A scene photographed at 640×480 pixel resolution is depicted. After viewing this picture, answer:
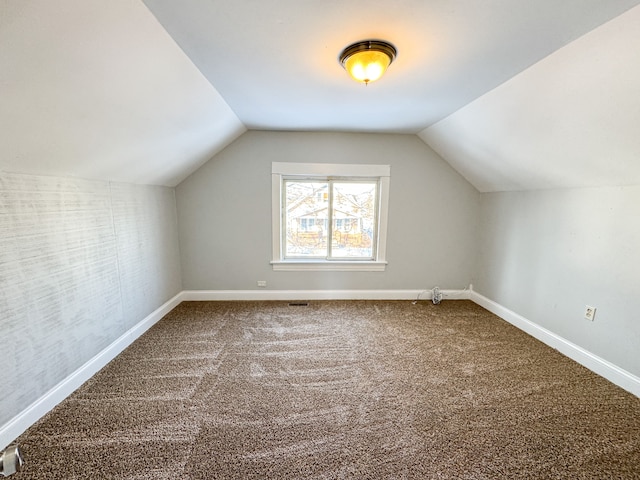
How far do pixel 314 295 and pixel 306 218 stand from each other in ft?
3.50

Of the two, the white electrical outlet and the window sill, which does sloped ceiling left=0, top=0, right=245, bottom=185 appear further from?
the white electrical outlet

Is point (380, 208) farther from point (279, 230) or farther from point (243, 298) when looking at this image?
point (243, 298)

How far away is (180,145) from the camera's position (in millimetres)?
2695

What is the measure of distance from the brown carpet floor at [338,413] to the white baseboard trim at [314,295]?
878mm

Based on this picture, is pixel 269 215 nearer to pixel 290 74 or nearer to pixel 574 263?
pixel 290 74

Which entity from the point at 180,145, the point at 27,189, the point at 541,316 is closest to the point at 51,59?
the point at 27,189

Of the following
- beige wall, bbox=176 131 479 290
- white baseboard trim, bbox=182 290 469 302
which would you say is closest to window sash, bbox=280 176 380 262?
beige wall, bbox=176 131 479 290

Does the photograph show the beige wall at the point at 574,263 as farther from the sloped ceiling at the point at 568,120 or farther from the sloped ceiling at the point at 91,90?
the sloped ceiling at the point at 91,90

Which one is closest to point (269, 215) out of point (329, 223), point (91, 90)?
point (329, 223)

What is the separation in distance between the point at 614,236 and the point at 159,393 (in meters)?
3.66

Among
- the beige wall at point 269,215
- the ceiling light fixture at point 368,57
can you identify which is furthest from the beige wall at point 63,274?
the ceiling light fixture at point 368,57

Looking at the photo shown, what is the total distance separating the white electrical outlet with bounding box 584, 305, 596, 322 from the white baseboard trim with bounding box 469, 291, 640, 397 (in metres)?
0.29

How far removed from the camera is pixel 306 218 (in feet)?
12.5

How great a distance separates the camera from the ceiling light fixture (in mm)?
1610
